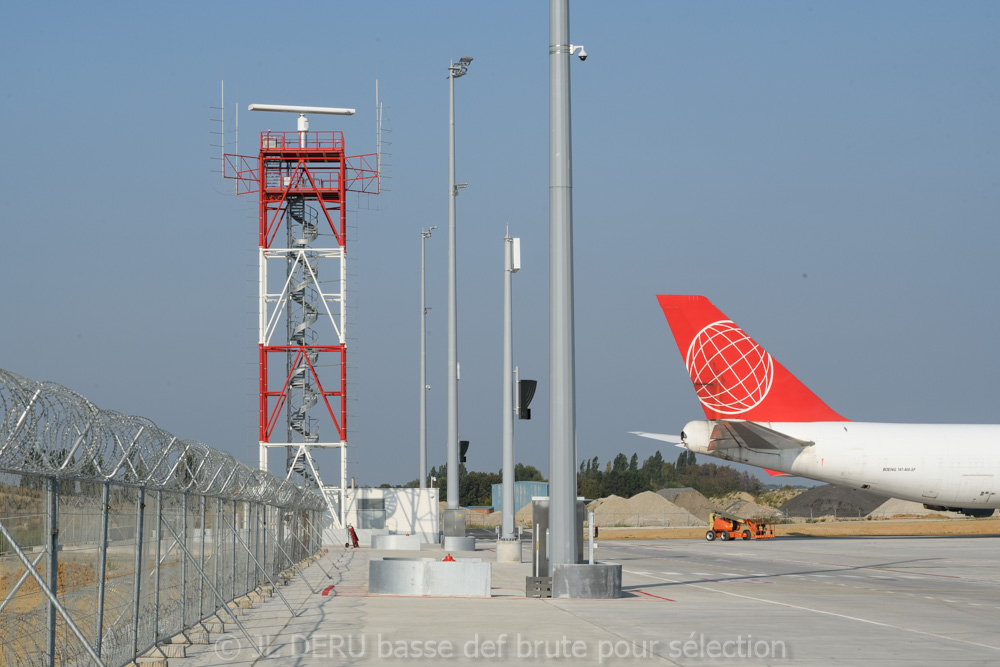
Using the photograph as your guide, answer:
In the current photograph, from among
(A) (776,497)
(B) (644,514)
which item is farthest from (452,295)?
(A) (776,497)

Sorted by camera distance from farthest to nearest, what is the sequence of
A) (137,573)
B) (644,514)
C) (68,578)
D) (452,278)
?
(644,514)
(452,278)
(137,573)
(68,578)

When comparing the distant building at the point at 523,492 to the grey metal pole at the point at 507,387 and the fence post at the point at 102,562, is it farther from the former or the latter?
the fence post at the point at 102,562

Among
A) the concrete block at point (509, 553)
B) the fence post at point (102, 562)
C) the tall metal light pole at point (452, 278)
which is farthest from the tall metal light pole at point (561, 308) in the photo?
the tall metal light pole at point (452, 278)

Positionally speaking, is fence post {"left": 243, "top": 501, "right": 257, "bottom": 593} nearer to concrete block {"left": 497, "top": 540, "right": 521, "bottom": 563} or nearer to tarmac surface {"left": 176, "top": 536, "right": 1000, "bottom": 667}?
tarmac surface {"left": 176, "top": 536, "right": 1000, "bottom": 667}

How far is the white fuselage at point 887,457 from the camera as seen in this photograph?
5150 centimetres

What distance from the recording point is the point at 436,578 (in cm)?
2181

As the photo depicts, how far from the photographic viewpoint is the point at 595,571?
2062 cm

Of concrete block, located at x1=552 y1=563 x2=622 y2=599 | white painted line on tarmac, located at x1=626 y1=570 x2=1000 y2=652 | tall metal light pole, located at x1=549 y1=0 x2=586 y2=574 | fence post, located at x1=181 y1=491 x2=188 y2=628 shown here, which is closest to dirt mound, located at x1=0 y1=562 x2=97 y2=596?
fence post, located at x1=181 y1=491 x2=188 y2=628

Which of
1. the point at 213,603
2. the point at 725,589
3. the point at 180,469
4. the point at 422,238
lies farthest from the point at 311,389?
the point at 180,469

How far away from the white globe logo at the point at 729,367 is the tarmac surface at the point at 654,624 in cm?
2305

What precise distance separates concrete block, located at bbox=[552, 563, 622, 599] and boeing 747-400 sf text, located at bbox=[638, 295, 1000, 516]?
1214 inches

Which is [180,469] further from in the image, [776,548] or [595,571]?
[776,548]

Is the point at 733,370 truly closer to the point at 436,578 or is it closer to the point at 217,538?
the point at 436,578

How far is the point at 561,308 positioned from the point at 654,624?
6.48m
